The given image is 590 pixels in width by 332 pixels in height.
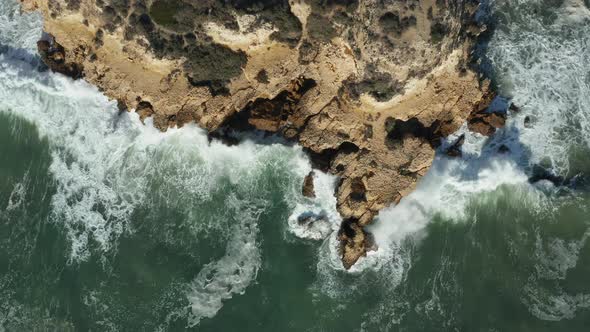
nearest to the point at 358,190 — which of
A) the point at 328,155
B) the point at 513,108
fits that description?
the point at 328,155

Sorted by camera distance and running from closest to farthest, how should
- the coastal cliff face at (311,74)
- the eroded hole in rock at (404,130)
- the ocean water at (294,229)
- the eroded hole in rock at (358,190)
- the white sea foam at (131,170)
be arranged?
1. the coastal cliff face at (311,74)
2. the eroded hole in rock at (404,130)
3. the eroded hole in rock at (358,190)
4. the ocean water at (294,229)
5. the white sea foam at (131,170)

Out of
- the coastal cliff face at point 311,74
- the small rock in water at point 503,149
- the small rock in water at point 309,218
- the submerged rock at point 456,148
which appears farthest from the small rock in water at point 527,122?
the small rock in water at point 309,218

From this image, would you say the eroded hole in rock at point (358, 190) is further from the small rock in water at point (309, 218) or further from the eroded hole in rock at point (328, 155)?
the small rock in water at point (309, 218)

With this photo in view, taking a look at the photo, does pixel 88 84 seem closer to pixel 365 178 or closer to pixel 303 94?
pixel 303 94

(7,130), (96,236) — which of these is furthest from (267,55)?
(7,130)

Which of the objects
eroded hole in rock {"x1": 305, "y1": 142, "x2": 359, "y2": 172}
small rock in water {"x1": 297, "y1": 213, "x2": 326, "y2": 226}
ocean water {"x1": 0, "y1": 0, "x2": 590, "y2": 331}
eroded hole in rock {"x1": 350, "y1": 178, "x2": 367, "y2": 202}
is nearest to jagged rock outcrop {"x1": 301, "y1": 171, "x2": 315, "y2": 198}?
ocean water {"x1": 0, "y1": 0, "x2": 590, "y2": 331}

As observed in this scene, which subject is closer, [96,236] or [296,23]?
[296,23]
